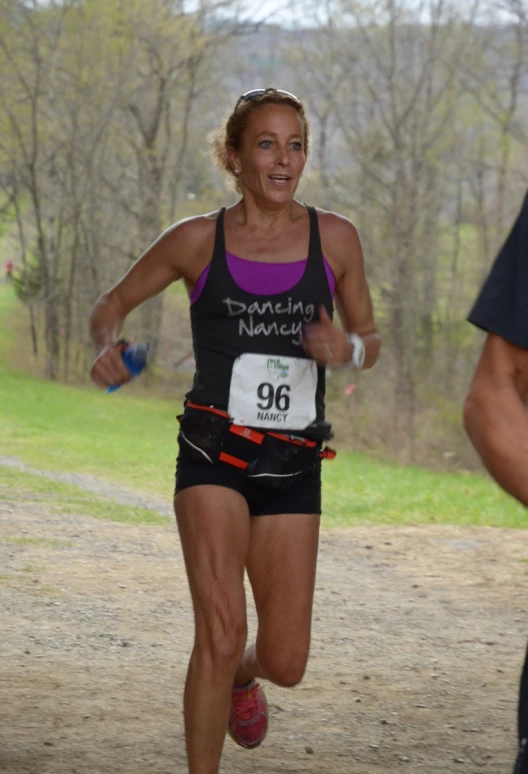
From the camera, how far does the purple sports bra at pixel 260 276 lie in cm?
378

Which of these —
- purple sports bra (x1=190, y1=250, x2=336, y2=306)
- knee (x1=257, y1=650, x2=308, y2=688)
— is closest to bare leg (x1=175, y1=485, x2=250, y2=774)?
knee (x1=257, y1=650, x2=308, y2=688)

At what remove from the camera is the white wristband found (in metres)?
3.73

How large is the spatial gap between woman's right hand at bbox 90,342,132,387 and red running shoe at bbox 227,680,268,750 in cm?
133

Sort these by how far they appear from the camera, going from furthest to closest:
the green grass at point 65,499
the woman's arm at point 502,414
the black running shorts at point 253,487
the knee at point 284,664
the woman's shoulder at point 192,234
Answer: the green grass at point 65,499 < the knee at point 284,664 < the woman's shoulder at point 192,234 < the black running shorts at point 253,487 < the woman's arm at point 502,414

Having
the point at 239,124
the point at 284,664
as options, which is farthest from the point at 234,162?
the point at 284,664

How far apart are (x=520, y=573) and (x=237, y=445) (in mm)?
5838

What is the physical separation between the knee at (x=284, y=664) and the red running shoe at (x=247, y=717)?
0.40 meters

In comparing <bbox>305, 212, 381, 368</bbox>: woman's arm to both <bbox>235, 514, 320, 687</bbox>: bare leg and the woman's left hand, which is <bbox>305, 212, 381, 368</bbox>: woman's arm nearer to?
the woman's left hand

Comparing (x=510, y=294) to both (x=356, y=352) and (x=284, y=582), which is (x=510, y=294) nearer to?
(x=356, y=352)

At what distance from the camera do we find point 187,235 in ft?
12.8

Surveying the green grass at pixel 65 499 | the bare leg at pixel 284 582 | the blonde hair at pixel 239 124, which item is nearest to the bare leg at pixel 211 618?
the bare leg at pixel 284 582

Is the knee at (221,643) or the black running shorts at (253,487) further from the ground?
the black running shorts at (253,487)

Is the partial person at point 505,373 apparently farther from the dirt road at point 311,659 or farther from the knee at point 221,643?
the dirt road at point 311,659

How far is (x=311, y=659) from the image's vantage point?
6.40 meters
